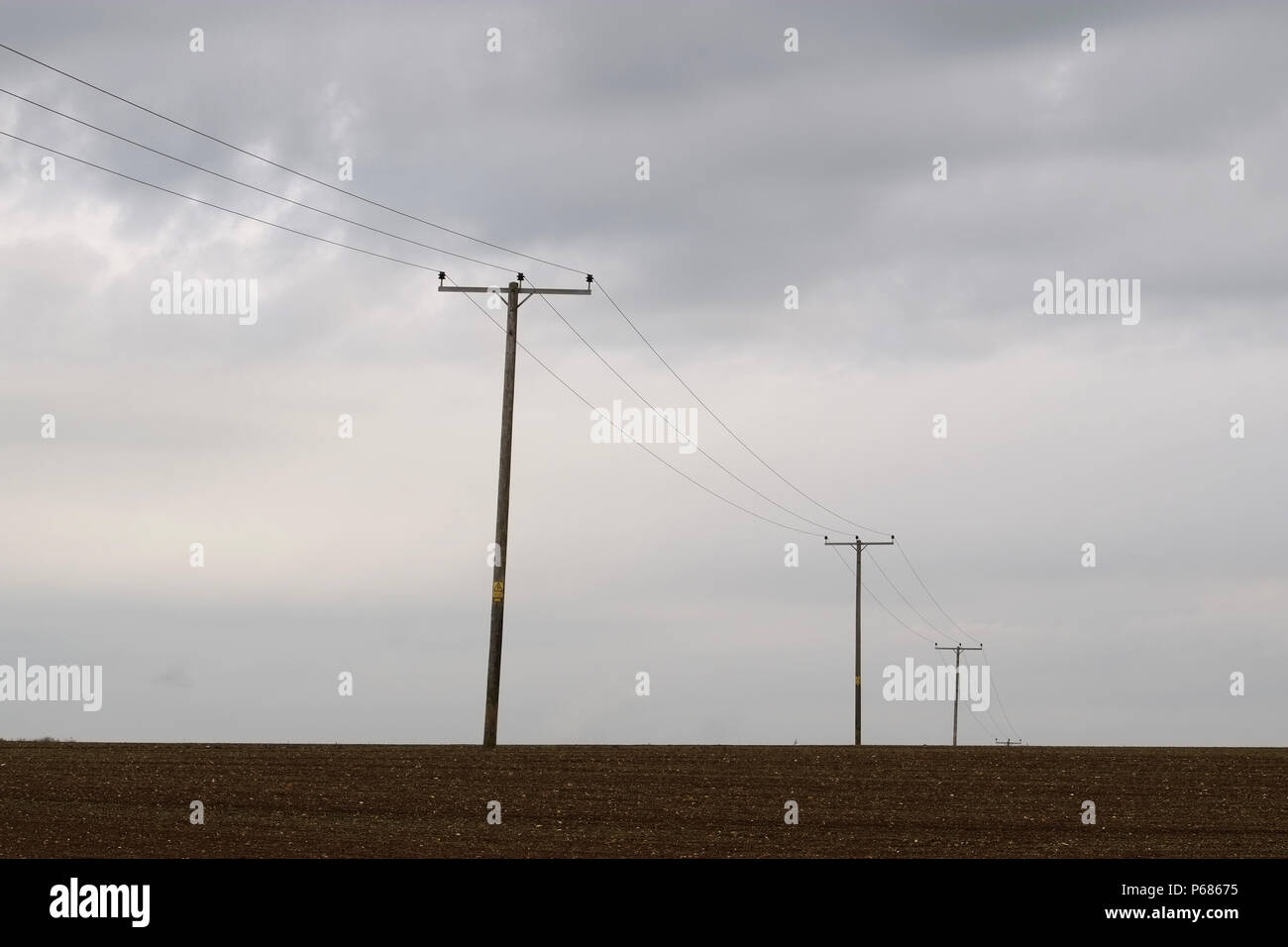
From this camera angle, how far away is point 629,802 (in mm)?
26688

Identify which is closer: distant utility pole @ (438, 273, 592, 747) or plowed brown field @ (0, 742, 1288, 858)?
plowed brown field @ (0, 742, 1288, 858)

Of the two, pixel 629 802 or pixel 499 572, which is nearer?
pixel 629 802

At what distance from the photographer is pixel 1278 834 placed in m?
23.5

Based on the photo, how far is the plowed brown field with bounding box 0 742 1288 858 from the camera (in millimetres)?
21781

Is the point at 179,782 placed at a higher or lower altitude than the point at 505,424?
lower

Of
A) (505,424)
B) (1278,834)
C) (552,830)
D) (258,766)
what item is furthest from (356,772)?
(1278,834)

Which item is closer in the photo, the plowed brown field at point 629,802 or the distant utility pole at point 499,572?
the plowed brown field at point 629,802

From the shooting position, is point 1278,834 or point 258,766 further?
point 258,766

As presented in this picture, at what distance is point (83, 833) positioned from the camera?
22203mm

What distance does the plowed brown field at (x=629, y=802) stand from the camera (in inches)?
858
